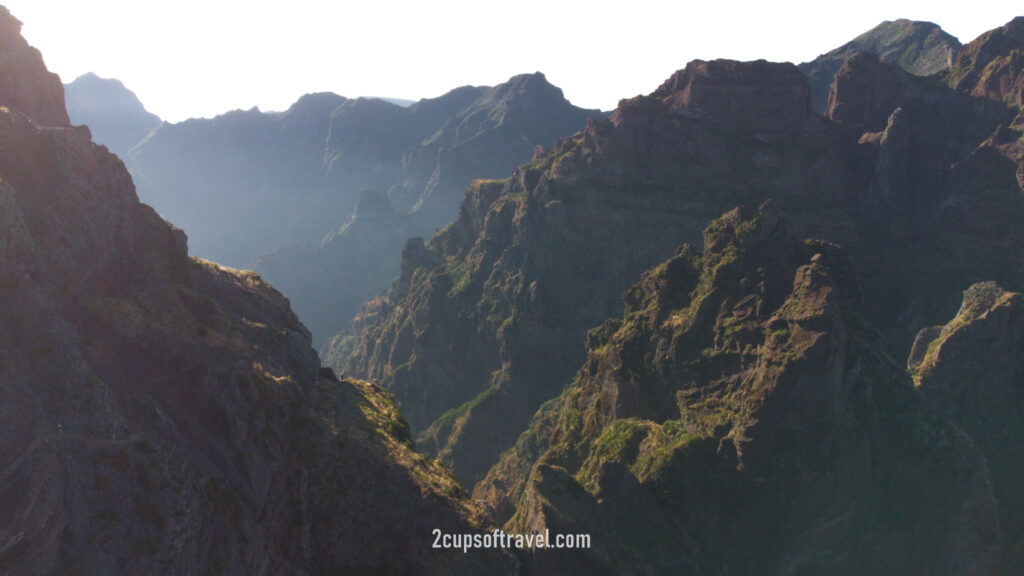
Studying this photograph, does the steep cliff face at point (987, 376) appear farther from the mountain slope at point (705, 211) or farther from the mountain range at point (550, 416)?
the mountain slope at point (705, 211)

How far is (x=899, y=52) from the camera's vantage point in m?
178

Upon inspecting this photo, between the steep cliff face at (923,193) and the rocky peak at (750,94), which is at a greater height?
the rocky peak at (750,94)

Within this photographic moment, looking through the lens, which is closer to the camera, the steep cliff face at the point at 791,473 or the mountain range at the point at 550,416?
the mountain range at the point at 550,416

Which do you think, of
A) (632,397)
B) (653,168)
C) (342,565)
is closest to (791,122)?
(653,168)

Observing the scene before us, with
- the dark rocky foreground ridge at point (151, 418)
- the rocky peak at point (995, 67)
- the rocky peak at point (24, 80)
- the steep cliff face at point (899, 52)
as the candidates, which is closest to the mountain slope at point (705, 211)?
the rocky peak at point (995, 67)

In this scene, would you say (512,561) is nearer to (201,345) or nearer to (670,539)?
(670,539)

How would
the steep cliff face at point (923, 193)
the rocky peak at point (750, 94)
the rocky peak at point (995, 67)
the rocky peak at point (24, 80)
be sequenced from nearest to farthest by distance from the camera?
the rocky peak at point (24, 80), the steep cliff face at point (923, 193), the rocky peak at point (995, 67), the rocky peak at point (750, 94)

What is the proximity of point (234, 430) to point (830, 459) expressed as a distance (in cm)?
4221

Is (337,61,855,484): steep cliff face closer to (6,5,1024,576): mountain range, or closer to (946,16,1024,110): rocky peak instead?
(6,5,1024,576): mountain range

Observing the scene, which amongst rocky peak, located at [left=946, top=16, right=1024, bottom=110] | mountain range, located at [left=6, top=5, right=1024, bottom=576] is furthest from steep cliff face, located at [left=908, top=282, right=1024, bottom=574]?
rocky peak, located at [left=946, top=16, right=1024, bottom=110]

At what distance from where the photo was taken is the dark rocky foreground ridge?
74.3 feet

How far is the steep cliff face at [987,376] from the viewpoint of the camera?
56.0 m

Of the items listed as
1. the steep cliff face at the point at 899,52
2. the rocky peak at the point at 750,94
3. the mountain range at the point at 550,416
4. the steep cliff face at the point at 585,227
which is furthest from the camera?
the steep cliff face at the point at 899,52

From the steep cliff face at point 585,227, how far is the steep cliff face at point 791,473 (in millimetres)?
60486
